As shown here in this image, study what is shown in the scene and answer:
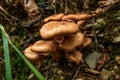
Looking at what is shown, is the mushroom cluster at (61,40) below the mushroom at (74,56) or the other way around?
the other way around

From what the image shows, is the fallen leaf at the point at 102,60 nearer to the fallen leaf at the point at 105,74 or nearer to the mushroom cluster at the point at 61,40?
the fallen leaf at the point at 105,74

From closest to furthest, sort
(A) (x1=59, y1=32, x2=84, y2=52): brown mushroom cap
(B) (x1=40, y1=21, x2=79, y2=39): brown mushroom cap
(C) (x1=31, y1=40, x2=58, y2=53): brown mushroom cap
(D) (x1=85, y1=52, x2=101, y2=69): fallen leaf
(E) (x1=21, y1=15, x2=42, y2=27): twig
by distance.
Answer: (B) (x1=40, y1=21, x2=79, y2=39): brown mushroom cap
(C) (x1=31, y1=40, x2=58, y2=53): brown mushroom cap
(A) (x1=59, y1=32, x2=84, y2=52): brown mushroom cap
(D) (x1=85, y1=52, x2=101, y2=69): fallen leaf
(E) (x1=21, y1=15, x2=42, y2=27): twig

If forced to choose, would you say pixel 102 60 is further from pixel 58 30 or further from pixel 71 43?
pixel 58 30

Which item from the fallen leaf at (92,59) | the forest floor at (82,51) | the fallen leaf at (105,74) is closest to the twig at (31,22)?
the forest floor at (82,51)

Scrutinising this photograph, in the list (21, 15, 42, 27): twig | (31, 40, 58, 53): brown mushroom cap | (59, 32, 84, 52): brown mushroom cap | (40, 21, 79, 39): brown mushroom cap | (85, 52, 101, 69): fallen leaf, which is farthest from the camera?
(21, 15, 42, 27): twig

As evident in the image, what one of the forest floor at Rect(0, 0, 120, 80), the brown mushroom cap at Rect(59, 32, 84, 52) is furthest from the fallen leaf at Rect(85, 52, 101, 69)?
the brown mushroom cap at Rect(59, 32, 84, 52)

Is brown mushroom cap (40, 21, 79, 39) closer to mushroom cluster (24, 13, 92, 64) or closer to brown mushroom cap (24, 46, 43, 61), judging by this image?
mushroom cluster (24, 13, 92, 64)

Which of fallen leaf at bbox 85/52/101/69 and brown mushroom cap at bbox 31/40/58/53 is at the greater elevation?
brown mushroom cap at bbox 31/40/58/53

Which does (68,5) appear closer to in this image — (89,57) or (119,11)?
(119,11)

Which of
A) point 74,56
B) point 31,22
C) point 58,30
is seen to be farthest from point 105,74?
point 31,22
